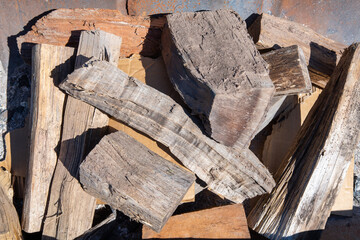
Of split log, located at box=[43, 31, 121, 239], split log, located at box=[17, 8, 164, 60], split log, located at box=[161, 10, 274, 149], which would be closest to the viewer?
split log, located at box=[161, 10, 274, 149]

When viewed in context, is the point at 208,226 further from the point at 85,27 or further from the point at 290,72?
the point at 85,27

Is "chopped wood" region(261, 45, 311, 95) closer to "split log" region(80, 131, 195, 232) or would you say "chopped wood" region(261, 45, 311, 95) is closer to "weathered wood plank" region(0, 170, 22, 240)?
"split log" region(80, 131, 195, 232)

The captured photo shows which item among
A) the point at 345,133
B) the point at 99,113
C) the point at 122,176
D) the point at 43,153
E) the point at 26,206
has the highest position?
the point at 345,133

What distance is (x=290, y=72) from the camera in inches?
67.9

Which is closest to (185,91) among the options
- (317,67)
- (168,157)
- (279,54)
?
(168,157)

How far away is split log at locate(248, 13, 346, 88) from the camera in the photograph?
1957mm

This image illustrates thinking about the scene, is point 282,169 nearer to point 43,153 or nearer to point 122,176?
point 122,176

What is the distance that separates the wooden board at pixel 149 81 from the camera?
1883 mm

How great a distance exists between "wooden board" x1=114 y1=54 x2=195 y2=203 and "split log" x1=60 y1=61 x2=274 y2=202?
22cm

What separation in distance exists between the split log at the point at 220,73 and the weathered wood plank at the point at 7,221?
4.14ft

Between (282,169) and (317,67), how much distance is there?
78 centimetres

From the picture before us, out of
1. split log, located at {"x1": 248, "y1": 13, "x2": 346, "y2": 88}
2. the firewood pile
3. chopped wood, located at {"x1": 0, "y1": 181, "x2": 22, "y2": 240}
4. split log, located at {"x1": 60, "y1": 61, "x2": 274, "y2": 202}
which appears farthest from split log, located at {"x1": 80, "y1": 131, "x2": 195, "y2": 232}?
split log, located at {"x1": 248, "y1": 13, "x2": 346, "y2": 88}

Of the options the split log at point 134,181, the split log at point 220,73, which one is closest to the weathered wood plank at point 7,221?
the split log at point 134,181

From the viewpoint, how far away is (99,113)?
1.75 m
